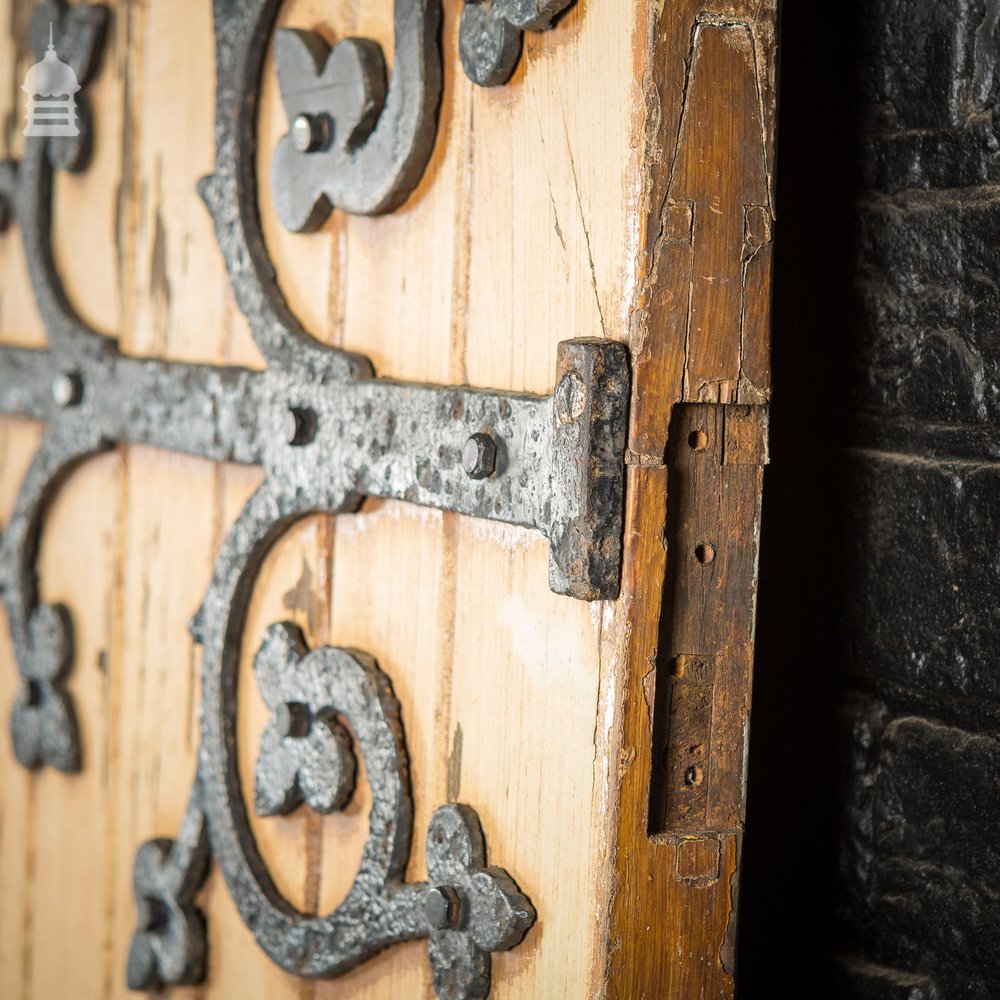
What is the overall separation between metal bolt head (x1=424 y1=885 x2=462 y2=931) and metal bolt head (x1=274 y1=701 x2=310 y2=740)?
163 millimetres

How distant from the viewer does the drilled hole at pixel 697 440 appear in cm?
64

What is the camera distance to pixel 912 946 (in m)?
0.72

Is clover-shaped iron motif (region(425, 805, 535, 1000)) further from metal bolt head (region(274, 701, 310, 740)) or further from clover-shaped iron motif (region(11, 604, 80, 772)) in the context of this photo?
clover-shaped iron motif (region(11, 604, 80, 772))

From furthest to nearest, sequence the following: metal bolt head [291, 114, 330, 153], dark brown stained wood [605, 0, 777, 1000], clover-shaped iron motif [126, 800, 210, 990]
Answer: clover-shaped iron motif [126, 800, 210, 990] → metal bolt head [291, 114, 330, 153] → dark brown stained wood [605, 0, 777, 1000]

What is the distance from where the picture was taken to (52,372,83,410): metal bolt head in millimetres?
1030

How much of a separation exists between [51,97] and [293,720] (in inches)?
21.8

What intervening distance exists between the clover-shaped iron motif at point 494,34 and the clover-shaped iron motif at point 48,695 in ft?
1.92

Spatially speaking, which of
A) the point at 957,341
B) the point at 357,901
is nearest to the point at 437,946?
the point at 357,901

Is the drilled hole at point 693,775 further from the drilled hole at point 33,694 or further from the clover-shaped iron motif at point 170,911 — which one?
the drilled hole at point 33,694

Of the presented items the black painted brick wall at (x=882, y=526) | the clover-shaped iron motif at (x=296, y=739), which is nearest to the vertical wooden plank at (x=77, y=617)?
the clover-shaped iron motif at (x=296, y=739)

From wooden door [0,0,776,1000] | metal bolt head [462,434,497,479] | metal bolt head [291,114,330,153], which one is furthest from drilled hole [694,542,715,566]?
metal bolt head [291,114,330,153]

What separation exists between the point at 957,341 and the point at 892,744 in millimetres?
215

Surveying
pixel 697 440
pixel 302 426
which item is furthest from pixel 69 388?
pixel 697 440

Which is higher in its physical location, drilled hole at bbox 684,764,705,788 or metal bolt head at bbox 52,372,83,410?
metal bolt head at bbox 52,372,83,410
